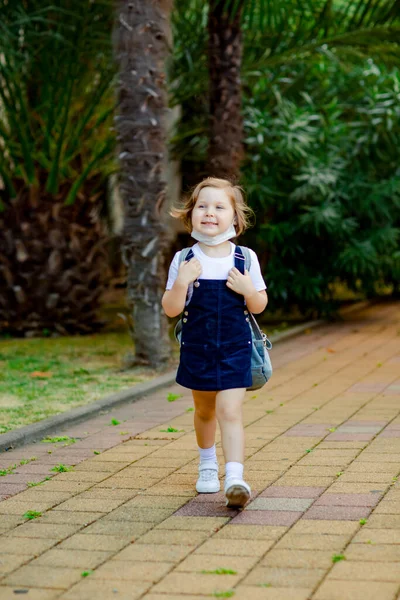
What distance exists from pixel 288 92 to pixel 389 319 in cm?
319

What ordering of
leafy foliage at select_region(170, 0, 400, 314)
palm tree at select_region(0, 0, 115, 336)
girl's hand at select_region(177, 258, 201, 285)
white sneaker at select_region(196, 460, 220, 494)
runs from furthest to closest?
leafy foliage at select_region(170, 0, 400, 314) < palm tree at select_region(0, 0, 115, 336) < white sneaker at select_region(196, 460, 220, 494) < girl's hand at select_region(177, 258, 201, 285)

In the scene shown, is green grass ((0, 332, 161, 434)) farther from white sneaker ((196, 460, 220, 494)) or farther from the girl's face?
the girl's face

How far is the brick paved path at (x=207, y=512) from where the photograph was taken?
12.4 ft

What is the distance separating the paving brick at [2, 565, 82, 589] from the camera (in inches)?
149

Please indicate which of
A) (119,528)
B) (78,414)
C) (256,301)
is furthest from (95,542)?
(78,414)

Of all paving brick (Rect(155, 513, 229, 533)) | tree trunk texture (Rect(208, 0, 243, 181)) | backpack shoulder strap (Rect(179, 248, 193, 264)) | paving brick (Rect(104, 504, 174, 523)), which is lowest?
paving brick (Rect(155, 513, 229, 533))

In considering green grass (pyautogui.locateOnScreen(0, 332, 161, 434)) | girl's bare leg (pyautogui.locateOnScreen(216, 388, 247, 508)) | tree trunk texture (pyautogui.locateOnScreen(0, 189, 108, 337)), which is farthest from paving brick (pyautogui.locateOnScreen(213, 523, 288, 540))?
tree trunk texture (pyautogui.locateOnScreen(0, 189, 108, 337))

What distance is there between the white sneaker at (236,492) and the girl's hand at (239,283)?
86 cm

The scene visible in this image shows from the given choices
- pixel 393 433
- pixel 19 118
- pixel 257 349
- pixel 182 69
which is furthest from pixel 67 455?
pixel 182 69

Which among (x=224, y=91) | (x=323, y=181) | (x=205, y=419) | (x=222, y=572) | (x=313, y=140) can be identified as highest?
(x=224, y=91)

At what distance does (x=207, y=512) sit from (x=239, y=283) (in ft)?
3.49

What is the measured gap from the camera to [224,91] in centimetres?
1100

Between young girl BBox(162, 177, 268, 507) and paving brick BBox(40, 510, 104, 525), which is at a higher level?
young girl BBox(162, 177, 268, 507)

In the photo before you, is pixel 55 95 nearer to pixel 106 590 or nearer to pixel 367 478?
pixel 367 478
